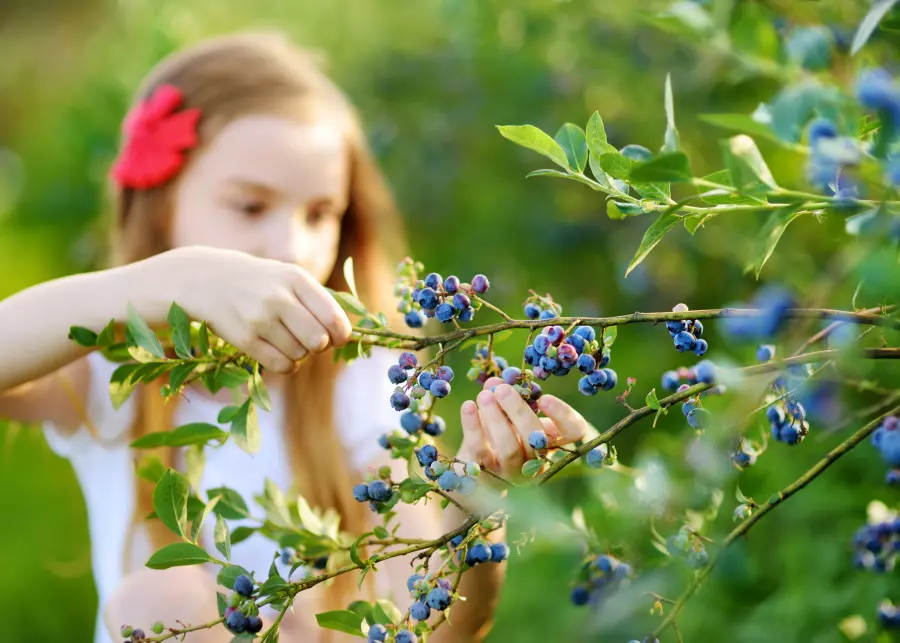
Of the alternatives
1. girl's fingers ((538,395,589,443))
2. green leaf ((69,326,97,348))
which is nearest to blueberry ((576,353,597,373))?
girl's fingers ((538,395,589,443))

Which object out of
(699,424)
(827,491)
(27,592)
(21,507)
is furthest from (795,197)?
(21,507)

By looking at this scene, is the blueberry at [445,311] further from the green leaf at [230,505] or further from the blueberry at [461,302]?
the green leaf at [230,505]

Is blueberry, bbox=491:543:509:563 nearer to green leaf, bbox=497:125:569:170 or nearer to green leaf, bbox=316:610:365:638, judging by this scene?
green leaf, bbox=316:610:365:638

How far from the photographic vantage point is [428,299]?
2.20 feet

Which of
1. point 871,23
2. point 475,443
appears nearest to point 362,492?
point 475,443

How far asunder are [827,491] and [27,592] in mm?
2063

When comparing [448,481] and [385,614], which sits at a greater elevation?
[448,481]

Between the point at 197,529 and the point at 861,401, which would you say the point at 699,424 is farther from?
the point at 861,401

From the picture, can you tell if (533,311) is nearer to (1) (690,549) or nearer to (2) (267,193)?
(1) (690,549)

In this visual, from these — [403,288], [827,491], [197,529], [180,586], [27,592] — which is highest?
[403,288]

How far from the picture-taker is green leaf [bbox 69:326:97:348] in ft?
2.51

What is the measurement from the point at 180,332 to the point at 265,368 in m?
0.26

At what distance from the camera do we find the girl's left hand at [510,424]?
2.28 feet

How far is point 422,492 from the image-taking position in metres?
0.65
